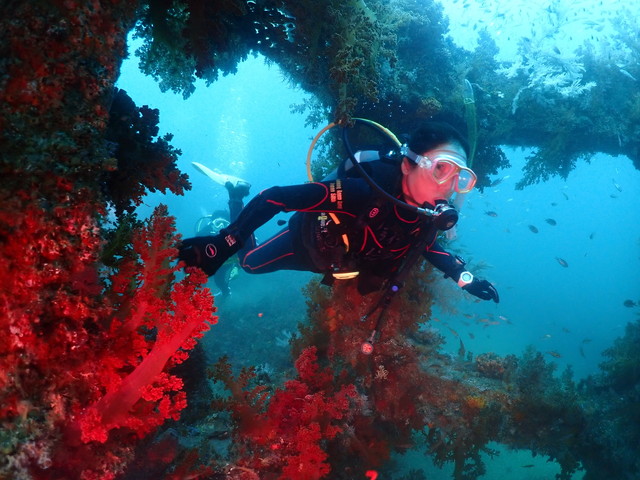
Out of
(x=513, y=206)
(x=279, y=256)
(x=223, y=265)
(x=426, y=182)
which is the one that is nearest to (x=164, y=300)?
(x=426, y=182)

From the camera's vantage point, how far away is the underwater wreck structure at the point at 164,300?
54.7 inches

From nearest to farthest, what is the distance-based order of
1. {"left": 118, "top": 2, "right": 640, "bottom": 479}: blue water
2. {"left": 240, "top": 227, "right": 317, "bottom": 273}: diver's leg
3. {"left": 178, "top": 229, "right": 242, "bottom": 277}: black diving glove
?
{"left": 178, "top": 229, "right": 242, "bottom": 277}: black diving glove → {"left": 240, "top": 227, "right": 317, "bottom": 273}: diver's leg → {"left": 118, "top": 2, "right": 640, "bottom": 479}: blue water

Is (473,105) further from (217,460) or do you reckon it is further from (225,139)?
(225,139)

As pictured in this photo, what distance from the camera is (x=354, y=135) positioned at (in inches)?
266

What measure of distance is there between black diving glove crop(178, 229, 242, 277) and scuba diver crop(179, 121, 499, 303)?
48 centimetres

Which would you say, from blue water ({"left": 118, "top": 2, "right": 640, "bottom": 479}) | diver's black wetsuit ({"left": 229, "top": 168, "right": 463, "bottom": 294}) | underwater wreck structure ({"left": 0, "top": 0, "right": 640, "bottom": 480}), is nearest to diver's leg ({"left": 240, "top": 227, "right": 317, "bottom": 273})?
diver's black wetsuit ({"left": 229, "top": 168, "right": 463, "bottom": 294})

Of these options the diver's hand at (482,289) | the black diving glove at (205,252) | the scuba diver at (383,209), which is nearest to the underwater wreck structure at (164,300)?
the black diving glove at (205,252)

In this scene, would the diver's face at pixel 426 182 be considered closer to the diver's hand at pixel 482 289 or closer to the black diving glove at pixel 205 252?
the diver's hand at pixel 482 289

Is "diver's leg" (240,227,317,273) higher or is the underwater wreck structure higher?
"diver's leg" (240,227,317,273)

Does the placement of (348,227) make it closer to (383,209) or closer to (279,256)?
(383,209)

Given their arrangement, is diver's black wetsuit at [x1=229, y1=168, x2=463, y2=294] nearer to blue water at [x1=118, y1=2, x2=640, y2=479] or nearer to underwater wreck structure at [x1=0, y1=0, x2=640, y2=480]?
underwater wreck structure at [x1=0, y1=0, x2=640, y2=480]

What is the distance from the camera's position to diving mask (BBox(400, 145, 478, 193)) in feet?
13.4

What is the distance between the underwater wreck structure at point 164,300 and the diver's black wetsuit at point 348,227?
822mm

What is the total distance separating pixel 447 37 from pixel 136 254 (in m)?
8.29
